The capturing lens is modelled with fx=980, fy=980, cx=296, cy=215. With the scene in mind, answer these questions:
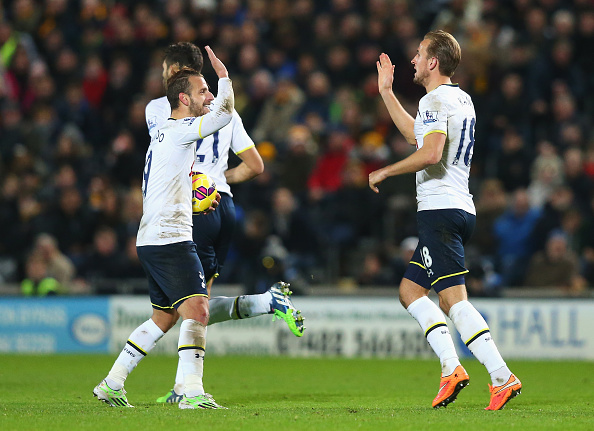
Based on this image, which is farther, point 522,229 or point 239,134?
point 522,229

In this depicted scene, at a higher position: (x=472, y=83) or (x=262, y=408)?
(x=472, y=83)

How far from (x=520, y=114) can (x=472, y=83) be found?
3.45 feet

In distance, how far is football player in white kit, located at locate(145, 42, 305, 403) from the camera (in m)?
7.86

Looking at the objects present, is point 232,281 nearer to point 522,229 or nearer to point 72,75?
point 522,229

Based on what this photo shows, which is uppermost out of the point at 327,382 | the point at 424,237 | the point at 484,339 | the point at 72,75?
the point at 72,75

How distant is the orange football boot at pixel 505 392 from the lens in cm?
667

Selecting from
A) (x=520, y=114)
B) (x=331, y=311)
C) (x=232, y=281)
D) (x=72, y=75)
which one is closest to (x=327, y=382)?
(x=331, y=311)

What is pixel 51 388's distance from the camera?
29.3 ft

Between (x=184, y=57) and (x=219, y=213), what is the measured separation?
4.29 feet

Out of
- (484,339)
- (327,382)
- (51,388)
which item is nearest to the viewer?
(484,339)

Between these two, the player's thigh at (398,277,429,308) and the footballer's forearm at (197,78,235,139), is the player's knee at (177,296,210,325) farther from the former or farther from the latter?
the player's thigh at (398,277,429,308)

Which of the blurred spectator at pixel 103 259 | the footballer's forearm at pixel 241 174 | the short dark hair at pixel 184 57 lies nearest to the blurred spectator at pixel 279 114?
the blurred spectator at pixel 103 259

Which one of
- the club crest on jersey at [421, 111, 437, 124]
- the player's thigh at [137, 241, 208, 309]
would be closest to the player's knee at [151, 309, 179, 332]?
the player's thigh at [137, 241, 208, 309]

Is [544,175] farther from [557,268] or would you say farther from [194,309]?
[194,309]
